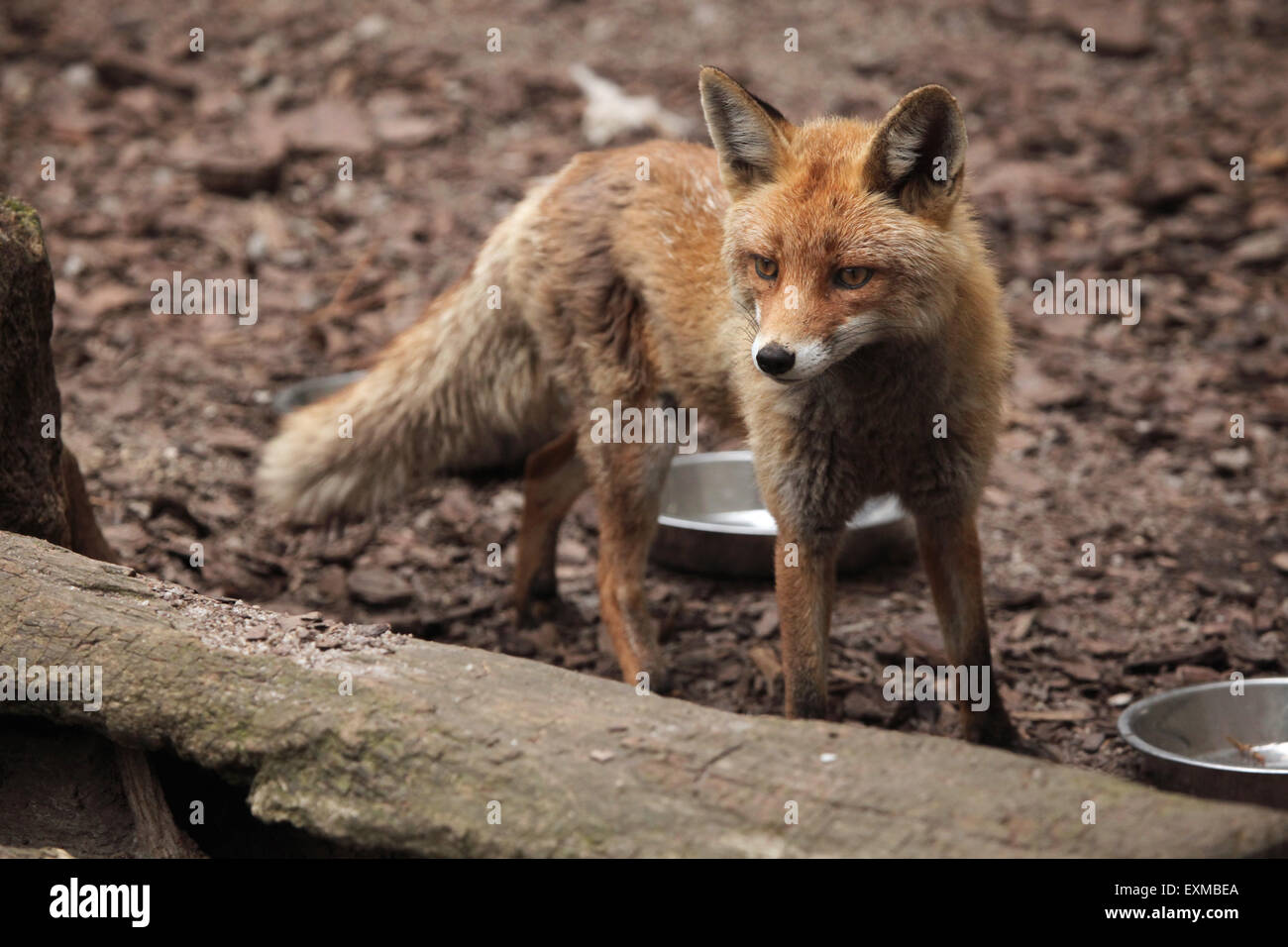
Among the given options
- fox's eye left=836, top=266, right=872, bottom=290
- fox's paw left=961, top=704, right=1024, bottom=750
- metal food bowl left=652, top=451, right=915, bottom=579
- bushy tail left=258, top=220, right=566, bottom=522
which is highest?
fox's eye left=836, top=266, right=872, bottom=290

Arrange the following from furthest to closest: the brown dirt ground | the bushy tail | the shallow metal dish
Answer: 1. the shallow metal dish
2. the brown dirt ground
3. the bushy tail

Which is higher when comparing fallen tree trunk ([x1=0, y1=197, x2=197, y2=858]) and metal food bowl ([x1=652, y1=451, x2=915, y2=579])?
fallen tree trunk ([x1=0, y1=197, x2=197, y2=858])

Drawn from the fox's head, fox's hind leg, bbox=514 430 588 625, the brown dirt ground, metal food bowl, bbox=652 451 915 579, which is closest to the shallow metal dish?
the brown dirt ground

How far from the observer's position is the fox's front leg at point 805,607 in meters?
3.83

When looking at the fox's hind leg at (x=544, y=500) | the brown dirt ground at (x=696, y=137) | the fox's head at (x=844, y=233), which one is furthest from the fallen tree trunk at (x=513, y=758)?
the fox's hind leg at (x=544, y=500)

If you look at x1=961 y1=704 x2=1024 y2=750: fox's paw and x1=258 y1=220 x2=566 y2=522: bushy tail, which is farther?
x1=258 y1=220 x2=566 y2=522: bushy tail

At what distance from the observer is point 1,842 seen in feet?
10.1

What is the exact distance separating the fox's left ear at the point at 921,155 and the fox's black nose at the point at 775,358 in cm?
61

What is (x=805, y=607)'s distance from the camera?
3.84 meters

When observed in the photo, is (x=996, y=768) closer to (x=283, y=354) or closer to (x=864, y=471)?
(x=864, y=471)

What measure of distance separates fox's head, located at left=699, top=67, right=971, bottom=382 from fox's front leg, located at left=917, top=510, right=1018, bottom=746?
799mm

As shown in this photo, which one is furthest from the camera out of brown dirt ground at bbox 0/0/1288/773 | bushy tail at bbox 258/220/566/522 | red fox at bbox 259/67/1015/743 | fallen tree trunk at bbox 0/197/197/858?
brown dirt ground at bbox 0/0/1288/773

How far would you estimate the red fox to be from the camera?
10.9ft

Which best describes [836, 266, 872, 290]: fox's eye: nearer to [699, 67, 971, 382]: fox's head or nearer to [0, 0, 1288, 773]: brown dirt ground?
[699, 67, 971, 382]: fox's head
